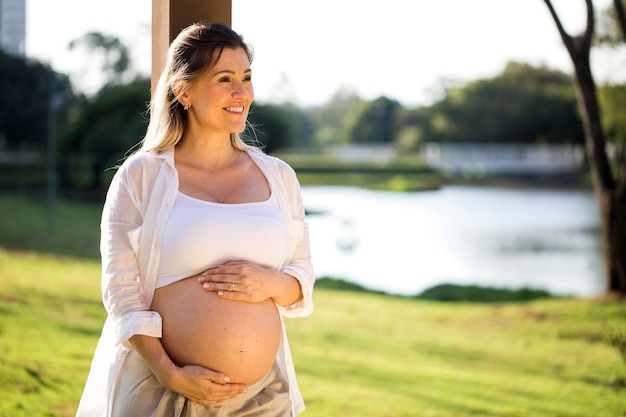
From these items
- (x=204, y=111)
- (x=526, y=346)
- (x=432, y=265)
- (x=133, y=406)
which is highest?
(x=204, y=111)

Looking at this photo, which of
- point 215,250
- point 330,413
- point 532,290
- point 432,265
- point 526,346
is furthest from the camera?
point 432,265

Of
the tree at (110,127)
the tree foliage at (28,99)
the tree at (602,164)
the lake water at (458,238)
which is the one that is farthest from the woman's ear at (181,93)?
the tree foliage at (28,99)

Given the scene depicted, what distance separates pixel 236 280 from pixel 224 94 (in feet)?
1.19

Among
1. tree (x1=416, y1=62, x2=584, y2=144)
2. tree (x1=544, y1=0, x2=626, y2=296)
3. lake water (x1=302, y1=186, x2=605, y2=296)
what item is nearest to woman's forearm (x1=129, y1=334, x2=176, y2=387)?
tree (x1=544, y1=0, x2=626, y2=296)

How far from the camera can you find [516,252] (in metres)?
17.6

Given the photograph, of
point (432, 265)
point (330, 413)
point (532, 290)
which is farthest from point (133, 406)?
point (432, 265)

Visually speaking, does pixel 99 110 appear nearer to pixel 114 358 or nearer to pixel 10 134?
pixel 10 134

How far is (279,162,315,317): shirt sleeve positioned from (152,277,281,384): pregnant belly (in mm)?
141

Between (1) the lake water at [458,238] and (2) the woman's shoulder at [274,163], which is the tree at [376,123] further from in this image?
(2) the woman's shoulder at [274,163]

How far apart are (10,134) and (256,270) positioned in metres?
23.6

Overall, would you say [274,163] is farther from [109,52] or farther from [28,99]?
[109,52]

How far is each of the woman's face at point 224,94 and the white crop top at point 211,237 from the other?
0.54 ft

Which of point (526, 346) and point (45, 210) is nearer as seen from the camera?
point (526, 346)

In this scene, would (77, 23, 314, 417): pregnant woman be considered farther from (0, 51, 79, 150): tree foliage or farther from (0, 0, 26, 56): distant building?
(0, 51, 79, 150): tree foliage
